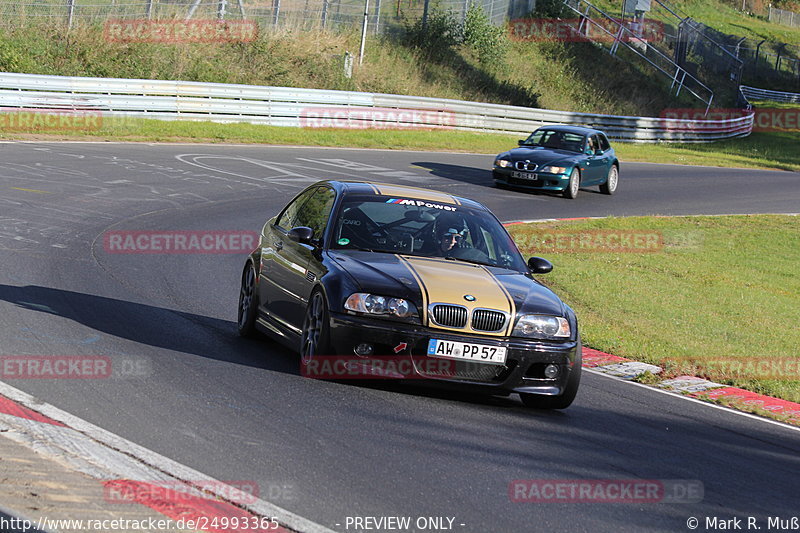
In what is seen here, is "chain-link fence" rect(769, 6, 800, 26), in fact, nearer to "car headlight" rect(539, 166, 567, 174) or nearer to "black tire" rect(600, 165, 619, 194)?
"black tire" rect(600, 165, 619, 194)

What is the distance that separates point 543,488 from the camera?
19.2ft

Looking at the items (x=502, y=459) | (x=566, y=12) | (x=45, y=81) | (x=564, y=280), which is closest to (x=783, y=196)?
(x=564, y=280)

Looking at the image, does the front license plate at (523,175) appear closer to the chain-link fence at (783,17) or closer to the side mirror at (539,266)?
the side mirror at (539,266)

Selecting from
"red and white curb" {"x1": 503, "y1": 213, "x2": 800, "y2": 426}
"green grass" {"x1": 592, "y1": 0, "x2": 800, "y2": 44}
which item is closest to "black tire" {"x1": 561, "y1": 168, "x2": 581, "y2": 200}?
"red and white curb" {"x1": 503, "y1": 213, "x2": 800, "y2": 426}

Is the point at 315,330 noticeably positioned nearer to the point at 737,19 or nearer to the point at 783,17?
the point at 737,19

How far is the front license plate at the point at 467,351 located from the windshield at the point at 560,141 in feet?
60.7

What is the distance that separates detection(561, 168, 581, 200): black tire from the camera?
81.1 ft

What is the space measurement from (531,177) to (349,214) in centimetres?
1595

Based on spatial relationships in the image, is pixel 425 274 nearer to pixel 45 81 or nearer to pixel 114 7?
pixel 45 81

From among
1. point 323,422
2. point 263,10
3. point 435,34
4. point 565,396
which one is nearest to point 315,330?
point 323,422

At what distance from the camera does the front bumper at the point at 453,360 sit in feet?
24.5

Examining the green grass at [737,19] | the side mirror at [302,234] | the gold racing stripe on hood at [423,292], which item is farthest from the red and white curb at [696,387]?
the green grass at [737,19]

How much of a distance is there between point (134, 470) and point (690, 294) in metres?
11.0

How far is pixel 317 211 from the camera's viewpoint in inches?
364
